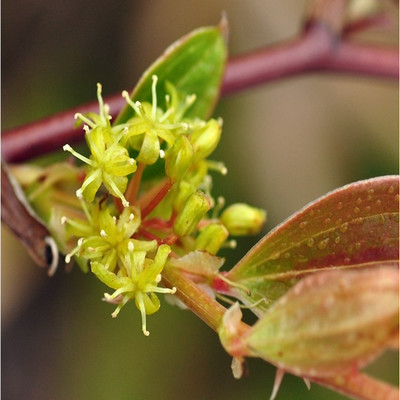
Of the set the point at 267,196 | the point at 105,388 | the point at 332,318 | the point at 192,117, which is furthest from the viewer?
the point at 267,196

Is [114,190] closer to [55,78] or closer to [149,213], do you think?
[149,213]

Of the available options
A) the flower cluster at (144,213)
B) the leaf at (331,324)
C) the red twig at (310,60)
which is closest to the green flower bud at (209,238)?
the flower cluster at (144,213)

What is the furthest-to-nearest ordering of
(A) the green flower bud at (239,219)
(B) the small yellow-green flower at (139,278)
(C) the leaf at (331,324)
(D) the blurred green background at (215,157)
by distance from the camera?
(D) the blurred green background at (215,157), (A) the green flower bud at (239,219), (B) the small yellow-green flower at (139,278), (C) the leaf at (331,324)

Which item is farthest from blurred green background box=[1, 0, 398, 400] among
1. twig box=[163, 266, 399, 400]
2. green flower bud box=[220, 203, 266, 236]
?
twig box=[163, 266, 399, 400]

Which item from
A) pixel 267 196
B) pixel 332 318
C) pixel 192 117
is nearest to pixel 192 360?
pixel 267 196

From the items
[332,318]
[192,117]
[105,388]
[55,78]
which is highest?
[55,78]

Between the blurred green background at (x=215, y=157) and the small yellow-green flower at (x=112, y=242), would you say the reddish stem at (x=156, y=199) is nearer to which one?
the small yellow-green flower at (x=112, y=242)

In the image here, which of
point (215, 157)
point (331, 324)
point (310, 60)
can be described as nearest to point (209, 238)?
point (331, 324)

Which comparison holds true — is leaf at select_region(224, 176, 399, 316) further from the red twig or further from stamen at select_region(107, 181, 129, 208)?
the red twig

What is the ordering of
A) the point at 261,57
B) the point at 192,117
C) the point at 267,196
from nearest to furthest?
the point at 192,117 → the point at 261,57 → the point at 267,196
